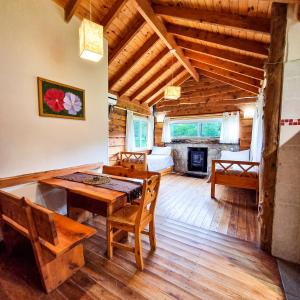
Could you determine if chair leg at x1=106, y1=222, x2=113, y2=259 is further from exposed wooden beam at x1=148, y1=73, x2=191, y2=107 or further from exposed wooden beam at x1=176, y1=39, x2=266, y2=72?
exposed wooden beam at x1=148, y1=73, x2=191, y2=107

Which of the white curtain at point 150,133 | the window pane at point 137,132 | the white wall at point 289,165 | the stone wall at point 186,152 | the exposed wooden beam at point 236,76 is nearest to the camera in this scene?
the white wall at point 289,165

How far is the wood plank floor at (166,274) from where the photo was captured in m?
1.38

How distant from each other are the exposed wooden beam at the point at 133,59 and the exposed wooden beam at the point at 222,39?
0.45m

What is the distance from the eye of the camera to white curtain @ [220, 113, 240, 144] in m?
5.04

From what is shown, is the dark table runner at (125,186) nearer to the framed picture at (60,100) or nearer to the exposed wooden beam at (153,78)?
the framed picture at (60,100)

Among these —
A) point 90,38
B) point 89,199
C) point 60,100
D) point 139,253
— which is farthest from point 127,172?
point 90,38

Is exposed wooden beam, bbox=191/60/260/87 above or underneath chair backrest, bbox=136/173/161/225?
above

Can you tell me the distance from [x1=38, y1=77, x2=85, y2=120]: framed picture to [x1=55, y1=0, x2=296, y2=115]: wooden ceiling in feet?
3.25

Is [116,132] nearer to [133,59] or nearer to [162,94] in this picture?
[133,59]

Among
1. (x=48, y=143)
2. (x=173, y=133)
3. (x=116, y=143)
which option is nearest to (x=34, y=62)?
(x=48, y=143)

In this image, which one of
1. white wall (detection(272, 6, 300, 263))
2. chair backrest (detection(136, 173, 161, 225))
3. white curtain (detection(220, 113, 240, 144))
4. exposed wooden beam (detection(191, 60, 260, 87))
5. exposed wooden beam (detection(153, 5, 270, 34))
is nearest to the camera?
chair backrest (detection(136, 173, 161, 225))

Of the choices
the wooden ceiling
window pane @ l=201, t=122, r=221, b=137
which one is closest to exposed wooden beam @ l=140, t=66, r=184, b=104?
the wooden ceiling

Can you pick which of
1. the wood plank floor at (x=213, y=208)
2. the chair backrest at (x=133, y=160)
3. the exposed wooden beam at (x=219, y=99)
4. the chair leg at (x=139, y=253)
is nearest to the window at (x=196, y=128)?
the exposed wooden beam at (x=219, y=99)

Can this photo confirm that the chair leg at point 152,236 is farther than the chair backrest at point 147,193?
Yes
